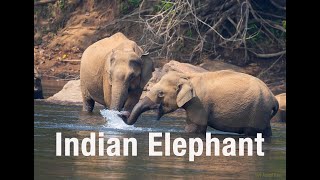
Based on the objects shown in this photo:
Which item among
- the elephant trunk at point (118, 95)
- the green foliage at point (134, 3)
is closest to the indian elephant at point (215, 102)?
the elephant trunk at point (118, 95)

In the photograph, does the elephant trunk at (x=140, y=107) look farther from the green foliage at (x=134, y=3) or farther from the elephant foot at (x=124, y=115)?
the green foliage at (x=134, y=3)

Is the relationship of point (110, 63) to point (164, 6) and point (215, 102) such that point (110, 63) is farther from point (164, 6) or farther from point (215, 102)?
point (164, 6)

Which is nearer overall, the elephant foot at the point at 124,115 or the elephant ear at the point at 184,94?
the elephant ear at the point at 184,94

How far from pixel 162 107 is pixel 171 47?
9.37m

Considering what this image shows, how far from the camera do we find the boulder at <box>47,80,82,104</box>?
23.5m

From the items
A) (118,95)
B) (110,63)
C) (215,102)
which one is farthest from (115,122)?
(215,102)

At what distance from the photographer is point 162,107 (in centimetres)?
1848

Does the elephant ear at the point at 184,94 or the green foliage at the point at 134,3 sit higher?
the elephant ear at the point at 184,94

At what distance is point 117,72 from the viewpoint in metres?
19.7

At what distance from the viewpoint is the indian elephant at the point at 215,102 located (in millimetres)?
18453

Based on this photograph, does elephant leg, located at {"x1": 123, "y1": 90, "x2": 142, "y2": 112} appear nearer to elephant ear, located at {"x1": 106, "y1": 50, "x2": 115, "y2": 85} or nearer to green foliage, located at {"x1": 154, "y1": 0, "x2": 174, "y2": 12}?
elephant ear, located at {"x1": 106, "y1": 50, "x2": 115, "y2": 85}

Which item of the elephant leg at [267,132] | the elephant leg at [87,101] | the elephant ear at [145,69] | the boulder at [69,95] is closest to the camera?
the elephant leg at [267,132]
